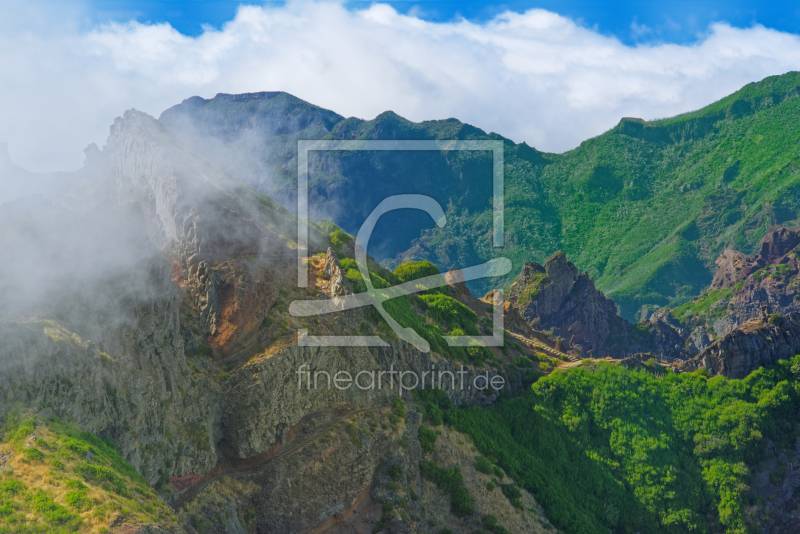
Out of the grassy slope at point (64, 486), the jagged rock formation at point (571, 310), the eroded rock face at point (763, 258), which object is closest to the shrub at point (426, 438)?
the grassy slope at point (64, 486)

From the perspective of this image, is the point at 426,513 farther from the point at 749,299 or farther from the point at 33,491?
the point at 749,299

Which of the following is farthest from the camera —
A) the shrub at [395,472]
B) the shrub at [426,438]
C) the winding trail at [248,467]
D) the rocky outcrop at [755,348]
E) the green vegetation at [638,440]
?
the rocky outcrop at [755,348]

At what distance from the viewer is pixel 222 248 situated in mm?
58594

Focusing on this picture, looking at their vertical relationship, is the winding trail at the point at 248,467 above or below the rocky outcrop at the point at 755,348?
below

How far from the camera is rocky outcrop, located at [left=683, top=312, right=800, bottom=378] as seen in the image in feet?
281

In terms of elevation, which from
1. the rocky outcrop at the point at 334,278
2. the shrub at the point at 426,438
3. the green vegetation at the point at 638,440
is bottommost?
the green vegetation at the point at 638,440

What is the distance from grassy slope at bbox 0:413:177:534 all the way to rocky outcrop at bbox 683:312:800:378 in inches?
2812

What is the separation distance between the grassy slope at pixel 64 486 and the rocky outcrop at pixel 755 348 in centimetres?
7143

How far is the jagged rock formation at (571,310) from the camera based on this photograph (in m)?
155

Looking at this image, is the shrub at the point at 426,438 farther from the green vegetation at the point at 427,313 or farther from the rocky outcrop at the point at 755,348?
the rocky outcrop at the point at 755,348

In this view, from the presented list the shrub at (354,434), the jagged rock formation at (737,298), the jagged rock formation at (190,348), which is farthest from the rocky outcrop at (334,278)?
the jagged rock formation at (737,298)

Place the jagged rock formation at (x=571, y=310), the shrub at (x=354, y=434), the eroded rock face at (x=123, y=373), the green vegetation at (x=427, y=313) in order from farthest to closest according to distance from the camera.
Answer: the jagged rock formation at (x=571, y=310), the green vegetation at (x=427, y=313), the shrub at (x=354, y=434), the eroded rock face at (x=123, y=373)

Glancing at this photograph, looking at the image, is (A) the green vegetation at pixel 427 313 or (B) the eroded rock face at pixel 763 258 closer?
(A) the green vegetation at pixel 427 313

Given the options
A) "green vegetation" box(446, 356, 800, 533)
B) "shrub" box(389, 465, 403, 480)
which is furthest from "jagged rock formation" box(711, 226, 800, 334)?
"shrub" box(389, 465, 403, 480)
